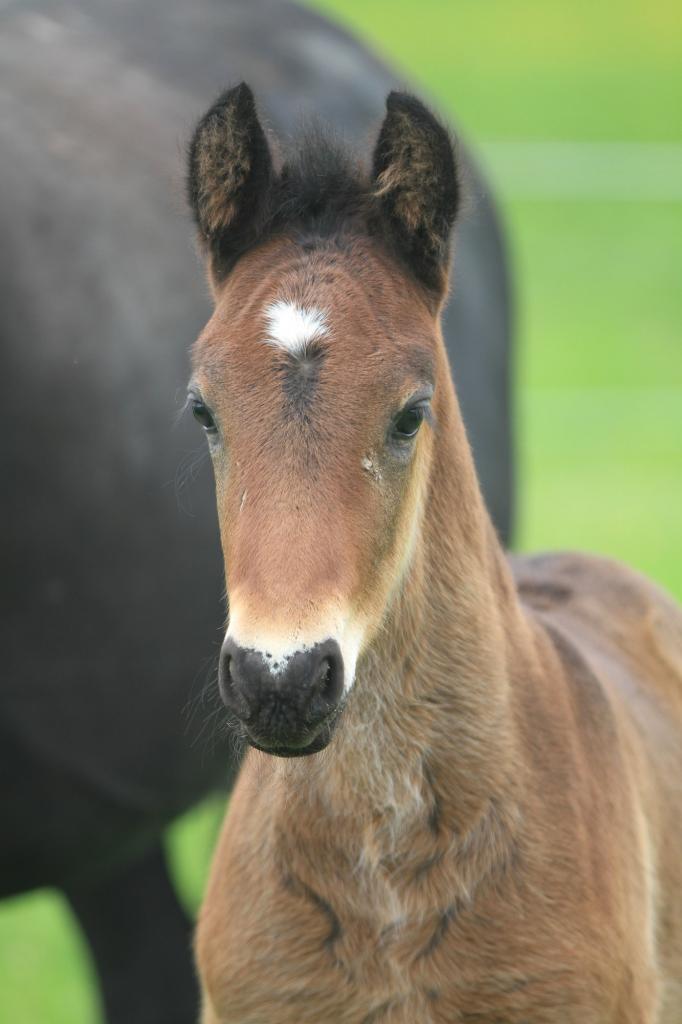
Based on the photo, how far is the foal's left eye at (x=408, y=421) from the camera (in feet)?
8.99

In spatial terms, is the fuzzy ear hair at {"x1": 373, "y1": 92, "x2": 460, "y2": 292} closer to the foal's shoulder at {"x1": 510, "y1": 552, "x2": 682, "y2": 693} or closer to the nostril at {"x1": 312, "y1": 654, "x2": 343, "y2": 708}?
the nostril at {"x1": 312, "y1": 654, "x2": 343, "y2": 708}

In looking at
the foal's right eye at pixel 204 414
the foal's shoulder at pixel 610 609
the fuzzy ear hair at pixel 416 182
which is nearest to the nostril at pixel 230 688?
the foal's right eye at pixel 204 414

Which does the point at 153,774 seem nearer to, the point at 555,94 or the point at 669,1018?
the point at 669,1018

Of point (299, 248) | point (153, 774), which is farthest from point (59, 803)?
point (299, 248)

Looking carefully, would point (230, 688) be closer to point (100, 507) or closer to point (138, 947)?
point (100, 507)

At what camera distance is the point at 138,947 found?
5117 millimetres

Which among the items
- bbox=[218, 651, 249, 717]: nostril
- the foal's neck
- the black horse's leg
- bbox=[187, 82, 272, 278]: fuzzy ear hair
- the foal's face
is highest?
bbox=[187, 82, 272, 278]: fuzzy ear hair

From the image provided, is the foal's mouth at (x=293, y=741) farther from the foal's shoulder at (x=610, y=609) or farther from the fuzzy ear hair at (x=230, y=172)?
the foal's shoulder at (x=610, y=609)

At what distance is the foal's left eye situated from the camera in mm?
2740

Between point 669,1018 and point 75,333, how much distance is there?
86.3 inches

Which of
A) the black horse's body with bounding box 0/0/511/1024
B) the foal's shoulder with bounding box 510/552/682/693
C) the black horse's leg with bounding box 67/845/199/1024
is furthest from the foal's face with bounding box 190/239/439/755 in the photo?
the black horse's leg with bounding box 67/845/199/1024

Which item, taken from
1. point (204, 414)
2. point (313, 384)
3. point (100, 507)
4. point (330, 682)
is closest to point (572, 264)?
point (100, 507)

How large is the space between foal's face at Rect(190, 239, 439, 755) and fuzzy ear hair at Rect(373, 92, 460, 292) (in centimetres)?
6

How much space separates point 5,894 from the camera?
14.7 feet
